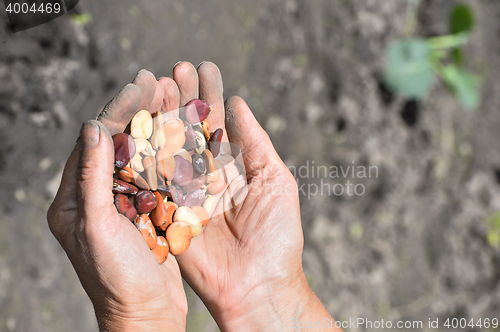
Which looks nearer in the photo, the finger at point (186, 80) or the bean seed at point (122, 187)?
the bean seed at point (122, 187)

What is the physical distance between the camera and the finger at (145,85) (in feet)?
3.74

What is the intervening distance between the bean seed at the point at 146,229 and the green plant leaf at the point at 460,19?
6.60 feet

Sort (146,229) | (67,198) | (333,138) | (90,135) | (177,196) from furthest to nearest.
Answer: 1. (333,138)
2. (177,196)
3. (146,229)
4. (67,198)
5. (90,135)

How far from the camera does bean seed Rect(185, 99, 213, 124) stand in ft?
4.16

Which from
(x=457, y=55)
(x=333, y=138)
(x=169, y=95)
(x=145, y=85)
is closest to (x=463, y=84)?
(x=457, y=55)

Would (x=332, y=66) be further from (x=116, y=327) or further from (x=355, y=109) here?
(x=116, y=327)

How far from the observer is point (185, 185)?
124 cm

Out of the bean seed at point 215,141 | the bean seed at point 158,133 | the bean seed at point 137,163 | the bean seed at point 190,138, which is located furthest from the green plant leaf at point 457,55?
the bean seed at point 137,163

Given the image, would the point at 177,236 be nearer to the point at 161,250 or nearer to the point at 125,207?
the point at 161,250

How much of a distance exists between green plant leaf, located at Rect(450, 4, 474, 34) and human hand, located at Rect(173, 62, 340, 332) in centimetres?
149

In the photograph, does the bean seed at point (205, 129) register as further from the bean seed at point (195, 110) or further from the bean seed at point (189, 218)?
the bean seed at point (189, 218)

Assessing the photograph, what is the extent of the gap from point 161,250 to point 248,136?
0.53m

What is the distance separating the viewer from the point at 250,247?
1.30m

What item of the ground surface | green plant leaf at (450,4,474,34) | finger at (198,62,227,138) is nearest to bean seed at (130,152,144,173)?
finger at (198,62,227,138)
